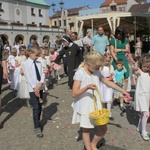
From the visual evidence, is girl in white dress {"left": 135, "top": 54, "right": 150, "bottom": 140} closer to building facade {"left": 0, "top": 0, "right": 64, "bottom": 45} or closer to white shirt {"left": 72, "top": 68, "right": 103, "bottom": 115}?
white shirt {"left": 72, "top": 68, "right": 103, "bottom": 115}

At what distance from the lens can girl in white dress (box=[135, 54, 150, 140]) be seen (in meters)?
4.60

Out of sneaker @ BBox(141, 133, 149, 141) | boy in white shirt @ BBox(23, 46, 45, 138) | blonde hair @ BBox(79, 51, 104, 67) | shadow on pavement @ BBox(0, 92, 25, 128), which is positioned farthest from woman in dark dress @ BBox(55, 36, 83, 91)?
blonde hair @ BBox(79, 51, 104, 67)

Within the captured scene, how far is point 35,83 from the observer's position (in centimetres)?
493

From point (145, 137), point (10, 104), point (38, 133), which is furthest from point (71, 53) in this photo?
point (145, 137)

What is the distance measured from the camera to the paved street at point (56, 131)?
172 inches

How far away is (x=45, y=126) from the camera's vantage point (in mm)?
5387

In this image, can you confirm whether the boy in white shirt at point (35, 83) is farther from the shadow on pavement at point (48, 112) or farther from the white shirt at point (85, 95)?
the white shirt at point (85, 95)

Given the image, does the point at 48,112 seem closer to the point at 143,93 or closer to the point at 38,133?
the point at 38,133

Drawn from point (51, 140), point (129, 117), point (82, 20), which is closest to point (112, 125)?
point (129, 117)

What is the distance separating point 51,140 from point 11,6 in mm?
59028

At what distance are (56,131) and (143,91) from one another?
1849mm

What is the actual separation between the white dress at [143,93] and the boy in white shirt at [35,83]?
72.2 inches

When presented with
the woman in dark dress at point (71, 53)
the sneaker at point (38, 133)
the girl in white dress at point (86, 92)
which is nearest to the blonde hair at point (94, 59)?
the girl in white dress at point (86, 92)

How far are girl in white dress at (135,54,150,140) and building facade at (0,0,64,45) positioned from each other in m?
43.5
